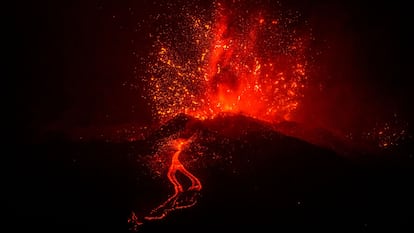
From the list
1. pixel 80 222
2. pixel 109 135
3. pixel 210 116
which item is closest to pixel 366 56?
pixel 210 116

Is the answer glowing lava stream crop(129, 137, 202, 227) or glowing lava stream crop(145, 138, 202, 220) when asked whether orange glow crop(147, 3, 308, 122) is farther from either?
glowing lava stream crop(129, 137, 202, 227)

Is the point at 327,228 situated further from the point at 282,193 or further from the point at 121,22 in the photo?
the point at 121,22

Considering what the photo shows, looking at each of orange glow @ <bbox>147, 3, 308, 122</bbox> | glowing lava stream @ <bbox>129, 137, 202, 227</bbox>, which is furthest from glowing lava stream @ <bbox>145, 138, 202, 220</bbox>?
orange glow @ <bbox>147, 3, 308, 122</bbox>

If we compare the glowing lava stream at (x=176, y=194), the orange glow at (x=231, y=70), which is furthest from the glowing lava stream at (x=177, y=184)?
the orange glow at (x=231, y=70)

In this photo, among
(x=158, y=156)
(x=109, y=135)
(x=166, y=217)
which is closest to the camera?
(x=166, y=217)

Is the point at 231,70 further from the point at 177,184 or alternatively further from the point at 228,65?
the point at 177,184
